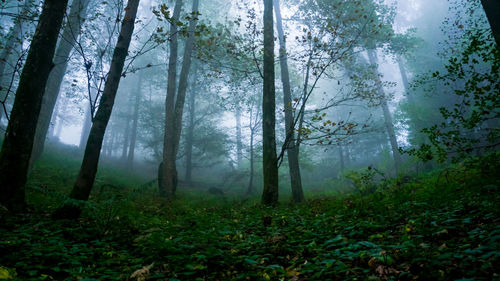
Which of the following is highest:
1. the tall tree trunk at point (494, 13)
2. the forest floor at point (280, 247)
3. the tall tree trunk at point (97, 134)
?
the tall tree trunk at point (494, 13)

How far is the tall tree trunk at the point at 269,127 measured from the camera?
7.31 metres

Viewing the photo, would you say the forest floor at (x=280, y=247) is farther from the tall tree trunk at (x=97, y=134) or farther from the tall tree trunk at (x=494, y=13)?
the tall tree trunk at (x=494, y=13)

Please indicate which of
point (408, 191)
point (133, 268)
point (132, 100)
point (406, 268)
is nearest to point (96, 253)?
point (133, 268)

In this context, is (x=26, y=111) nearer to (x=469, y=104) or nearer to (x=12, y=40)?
(x=469, y=104)

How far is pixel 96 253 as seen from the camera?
2893 mm

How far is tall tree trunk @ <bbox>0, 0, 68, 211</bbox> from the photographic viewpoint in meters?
4.01

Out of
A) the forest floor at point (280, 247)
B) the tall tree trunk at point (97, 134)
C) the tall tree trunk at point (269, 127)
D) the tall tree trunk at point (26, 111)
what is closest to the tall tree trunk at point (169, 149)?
the tall tree trunk at point (269, 127)

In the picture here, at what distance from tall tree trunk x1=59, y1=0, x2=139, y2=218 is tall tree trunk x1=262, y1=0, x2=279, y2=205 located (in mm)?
3965

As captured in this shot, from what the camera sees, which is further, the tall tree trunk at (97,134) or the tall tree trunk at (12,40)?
the tall tree trunk at (12,40)

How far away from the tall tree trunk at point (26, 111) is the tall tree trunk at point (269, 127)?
510 cm

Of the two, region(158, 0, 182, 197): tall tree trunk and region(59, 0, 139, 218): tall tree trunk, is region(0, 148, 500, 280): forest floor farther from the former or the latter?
region(158, 0, 182, 197): tall tree trunk

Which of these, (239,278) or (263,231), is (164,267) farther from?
(263,231)

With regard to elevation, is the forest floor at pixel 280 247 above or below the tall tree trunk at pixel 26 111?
below

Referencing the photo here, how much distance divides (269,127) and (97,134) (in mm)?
4392
